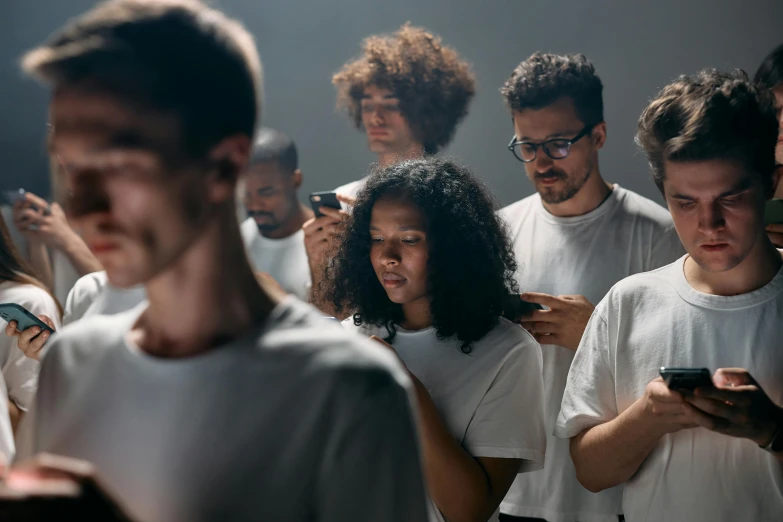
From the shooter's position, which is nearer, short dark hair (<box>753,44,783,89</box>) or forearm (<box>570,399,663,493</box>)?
forearm (<box>570,399,663,493</box>)

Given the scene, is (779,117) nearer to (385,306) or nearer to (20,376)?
(385,306)

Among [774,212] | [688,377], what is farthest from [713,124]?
[688,377]

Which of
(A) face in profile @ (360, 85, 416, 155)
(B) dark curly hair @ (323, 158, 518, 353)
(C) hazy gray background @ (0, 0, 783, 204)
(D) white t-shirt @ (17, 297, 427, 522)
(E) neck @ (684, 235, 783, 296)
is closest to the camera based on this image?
(D) white t-shirt @ (17, 297, 427, 522)

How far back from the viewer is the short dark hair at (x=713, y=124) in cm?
174

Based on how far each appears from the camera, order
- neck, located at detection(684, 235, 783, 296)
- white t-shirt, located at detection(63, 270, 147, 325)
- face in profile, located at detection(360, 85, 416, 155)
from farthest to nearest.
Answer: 1. face in profile, located at detection(360, 85, 416, 155)
2. white t-shirt, located at detection(63, 270, 147, 325)
3. neck, located at detection(684, 235, 783, 296)

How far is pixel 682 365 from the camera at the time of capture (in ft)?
5.74

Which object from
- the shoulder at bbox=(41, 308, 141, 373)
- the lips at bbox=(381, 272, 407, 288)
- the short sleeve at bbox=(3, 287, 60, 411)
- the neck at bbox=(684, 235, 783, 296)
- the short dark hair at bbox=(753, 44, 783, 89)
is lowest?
the short sleeve at bbox=(3, 287, 60, 411)

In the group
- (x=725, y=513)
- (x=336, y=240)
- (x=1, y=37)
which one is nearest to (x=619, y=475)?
(x=725, y=513)

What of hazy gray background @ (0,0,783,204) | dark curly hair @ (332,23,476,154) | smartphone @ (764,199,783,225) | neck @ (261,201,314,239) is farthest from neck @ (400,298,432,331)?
hazy gray background @ (0,0,783,204)

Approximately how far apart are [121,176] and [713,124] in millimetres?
1261

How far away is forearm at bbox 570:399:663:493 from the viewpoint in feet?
5.51

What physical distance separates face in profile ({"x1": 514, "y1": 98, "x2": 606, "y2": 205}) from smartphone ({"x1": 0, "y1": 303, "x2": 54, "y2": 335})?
4.47 ft

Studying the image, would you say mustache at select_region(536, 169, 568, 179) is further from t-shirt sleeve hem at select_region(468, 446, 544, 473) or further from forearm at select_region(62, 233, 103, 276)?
forearm at select_region(62, 233, 103, 276)

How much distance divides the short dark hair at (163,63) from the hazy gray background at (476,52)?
2932 mm
